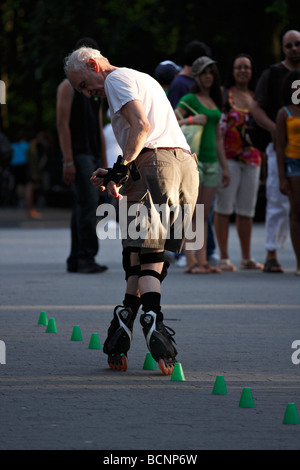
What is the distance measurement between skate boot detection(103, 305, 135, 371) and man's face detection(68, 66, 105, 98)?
3.99 ft

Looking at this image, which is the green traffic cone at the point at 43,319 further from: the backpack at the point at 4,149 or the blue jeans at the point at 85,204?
the backpack at the point at 4,149

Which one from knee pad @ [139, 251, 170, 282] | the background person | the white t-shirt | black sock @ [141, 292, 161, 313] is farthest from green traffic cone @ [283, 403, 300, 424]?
the background person

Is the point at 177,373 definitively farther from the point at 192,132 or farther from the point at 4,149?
the point at 4,149

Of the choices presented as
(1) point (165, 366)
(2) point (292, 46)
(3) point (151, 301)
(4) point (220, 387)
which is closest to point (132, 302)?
(3) point (151, 301)

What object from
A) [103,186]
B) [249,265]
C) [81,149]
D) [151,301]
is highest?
[103,186]

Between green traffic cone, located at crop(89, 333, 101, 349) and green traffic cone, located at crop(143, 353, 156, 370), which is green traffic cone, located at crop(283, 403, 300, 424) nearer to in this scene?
green traffic cone, located at crop(143, 353, 156, 370)

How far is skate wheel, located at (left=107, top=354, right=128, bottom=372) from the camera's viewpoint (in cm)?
619

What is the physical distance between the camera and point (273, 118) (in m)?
11.6

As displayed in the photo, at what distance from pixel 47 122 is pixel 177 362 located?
4066 cm

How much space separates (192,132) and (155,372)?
207 inches

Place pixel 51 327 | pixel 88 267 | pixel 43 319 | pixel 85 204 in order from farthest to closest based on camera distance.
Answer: pixel 88 267, pixel 85 204, pixel 43 319, pixel 51 327

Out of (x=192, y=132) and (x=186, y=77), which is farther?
(x=186, y=77)

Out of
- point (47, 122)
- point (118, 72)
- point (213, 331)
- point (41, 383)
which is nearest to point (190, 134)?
point (213, 331)

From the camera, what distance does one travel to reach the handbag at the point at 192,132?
11.1 m
